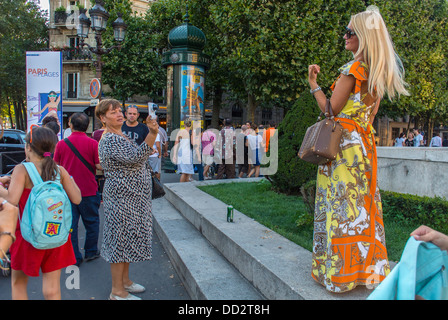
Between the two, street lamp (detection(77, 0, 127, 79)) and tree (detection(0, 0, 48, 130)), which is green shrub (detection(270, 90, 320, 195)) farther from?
tree (detection(0, 0, 48, 130))

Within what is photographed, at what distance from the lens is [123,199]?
11.1ft

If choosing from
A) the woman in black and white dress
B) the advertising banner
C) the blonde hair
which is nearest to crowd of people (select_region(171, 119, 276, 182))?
the advertising banner

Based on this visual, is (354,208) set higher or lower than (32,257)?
higher

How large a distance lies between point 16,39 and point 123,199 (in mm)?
36255

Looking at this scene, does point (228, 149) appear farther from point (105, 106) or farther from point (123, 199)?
point (123, 199)

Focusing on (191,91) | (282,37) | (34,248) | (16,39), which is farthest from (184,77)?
(16,39)

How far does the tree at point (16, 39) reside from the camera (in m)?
29.7

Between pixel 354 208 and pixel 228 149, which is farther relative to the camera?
pixel 228 149

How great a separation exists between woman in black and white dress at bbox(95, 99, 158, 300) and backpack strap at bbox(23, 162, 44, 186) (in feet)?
2.38

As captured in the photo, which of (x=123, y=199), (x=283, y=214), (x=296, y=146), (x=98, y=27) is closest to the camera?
(x=123, y=199)

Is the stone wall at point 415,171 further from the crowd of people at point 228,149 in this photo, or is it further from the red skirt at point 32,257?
the red skirt at point 32,257

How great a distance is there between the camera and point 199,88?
44.1 feet

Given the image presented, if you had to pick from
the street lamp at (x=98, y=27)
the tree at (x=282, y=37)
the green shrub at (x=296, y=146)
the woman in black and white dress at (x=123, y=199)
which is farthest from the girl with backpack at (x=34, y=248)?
the tree at (x=282, y=37)

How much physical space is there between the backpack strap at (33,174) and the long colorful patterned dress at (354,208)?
2.17m
